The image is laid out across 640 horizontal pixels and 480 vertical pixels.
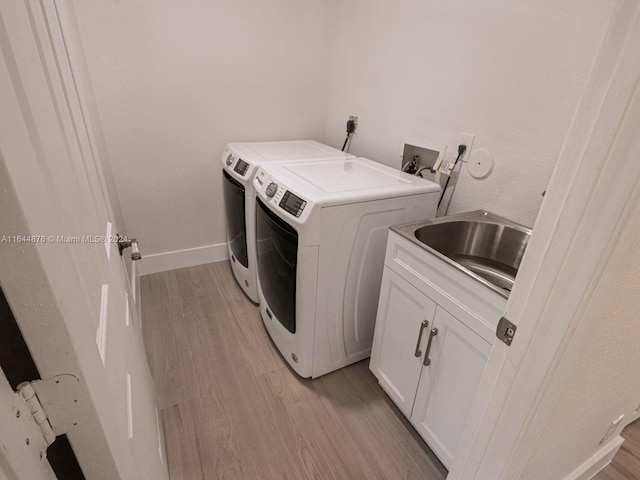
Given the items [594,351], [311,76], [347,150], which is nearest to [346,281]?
[594,351]

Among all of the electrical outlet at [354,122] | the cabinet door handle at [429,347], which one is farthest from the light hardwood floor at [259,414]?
the electrical outlet at [354,122]

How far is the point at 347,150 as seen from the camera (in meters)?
2.52

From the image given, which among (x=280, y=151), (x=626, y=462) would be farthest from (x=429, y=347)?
(x=280, y=151)

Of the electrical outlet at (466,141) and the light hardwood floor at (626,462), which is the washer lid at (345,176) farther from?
the light hardwood floor at (626,462)

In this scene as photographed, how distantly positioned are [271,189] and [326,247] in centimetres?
40

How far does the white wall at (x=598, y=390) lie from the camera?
2.54 ft

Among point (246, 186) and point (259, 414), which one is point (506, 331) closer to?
point (259, 414)

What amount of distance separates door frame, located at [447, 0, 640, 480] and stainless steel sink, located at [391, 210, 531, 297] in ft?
2.29

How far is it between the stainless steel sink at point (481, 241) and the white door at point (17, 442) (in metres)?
1.20

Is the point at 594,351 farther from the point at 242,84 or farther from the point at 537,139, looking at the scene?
the point at 242,84

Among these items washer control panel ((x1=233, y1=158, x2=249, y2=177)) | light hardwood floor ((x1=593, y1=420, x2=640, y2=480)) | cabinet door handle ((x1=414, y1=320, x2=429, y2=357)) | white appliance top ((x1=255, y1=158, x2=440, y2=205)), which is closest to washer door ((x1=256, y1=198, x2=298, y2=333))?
white appliance top ((x1=255, y1=158, x2=440, y2=205))

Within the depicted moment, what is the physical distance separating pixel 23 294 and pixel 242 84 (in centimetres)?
235

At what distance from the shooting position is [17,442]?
0.35 m

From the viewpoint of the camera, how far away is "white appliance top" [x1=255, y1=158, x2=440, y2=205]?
55.4 inches
